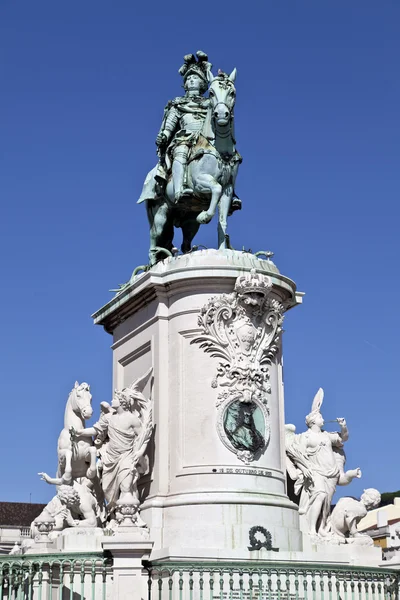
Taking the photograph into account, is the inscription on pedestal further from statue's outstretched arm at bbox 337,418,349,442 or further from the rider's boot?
the rider's boot

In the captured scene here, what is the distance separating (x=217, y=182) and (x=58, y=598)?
7936 mm

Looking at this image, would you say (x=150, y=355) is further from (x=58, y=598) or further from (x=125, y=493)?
(x=58, y=598)

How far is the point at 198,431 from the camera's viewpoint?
1858cm

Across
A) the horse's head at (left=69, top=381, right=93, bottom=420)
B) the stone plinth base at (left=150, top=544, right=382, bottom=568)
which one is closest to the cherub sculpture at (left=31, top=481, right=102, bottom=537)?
the horse's head at (left=69, top=381, right=93, bottom=420)

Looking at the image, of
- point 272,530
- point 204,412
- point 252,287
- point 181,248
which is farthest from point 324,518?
point 181,248

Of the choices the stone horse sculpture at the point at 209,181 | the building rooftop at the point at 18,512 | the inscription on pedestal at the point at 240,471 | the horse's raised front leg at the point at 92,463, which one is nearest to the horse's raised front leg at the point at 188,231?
the stone horse sculpture at the point at 209,181

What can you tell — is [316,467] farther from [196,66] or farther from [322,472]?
[196,66]

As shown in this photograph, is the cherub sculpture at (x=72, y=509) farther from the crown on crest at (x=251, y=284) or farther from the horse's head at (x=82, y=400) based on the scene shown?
the crown on crest at (x=251, y=284)

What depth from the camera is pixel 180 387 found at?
62.2 ft

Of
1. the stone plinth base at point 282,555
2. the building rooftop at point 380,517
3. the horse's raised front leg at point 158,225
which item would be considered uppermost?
the building rooftop at point 380,517

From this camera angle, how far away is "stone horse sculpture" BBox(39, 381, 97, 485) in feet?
63.2

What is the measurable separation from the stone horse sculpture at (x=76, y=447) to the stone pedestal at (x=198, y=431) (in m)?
1.03

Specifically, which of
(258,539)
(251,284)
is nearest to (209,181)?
(251,284)

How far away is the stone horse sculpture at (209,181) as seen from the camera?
19.9 m
